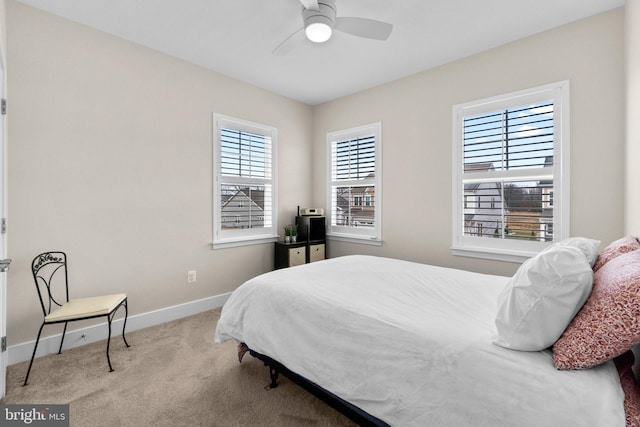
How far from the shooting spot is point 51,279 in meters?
2.43

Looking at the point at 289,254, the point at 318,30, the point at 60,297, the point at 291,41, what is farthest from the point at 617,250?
the point at 60,297

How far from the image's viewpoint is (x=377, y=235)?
3834 mm

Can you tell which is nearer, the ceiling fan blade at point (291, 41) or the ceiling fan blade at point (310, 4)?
the ceiling fan blade at point (310, 4)

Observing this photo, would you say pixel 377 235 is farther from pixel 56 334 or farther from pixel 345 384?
pixel 56 334

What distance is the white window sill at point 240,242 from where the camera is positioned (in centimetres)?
350

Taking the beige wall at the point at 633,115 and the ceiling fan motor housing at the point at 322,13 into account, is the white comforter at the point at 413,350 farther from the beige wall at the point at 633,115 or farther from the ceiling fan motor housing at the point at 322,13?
the ceiling fan motor housing at the point at 322,13

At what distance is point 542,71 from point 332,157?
2562 mm

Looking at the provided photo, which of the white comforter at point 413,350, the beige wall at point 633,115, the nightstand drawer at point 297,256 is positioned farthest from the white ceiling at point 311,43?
the nightstand drawer at point 297,256

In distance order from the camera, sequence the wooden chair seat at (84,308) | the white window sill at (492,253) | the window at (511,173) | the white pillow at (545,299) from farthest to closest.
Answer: the white window sill at (492,253) < the window at (511,173) < the wooden chair seat at (84,308) < the white pillow at (545,299)

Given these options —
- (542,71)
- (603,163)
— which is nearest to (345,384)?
(603,163)

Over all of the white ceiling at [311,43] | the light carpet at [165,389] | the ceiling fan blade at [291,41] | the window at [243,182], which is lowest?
the light carpet at [165,389]

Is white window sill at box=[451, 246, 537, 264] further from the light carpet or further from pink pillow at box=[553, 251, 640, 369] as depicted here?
the light carpet

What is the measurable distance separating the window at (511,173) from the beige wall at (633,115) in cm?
47

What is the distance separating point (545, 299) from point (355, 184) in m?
3.16
